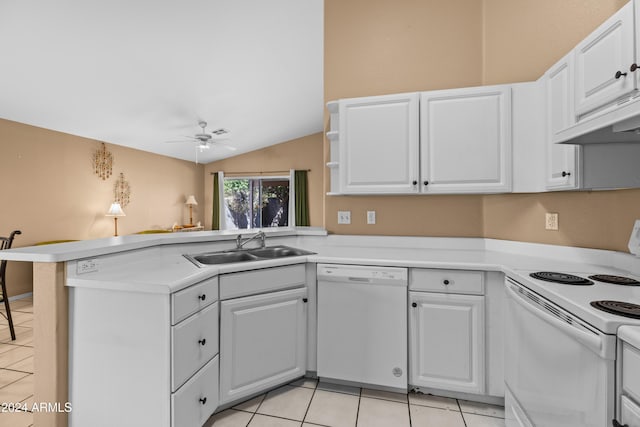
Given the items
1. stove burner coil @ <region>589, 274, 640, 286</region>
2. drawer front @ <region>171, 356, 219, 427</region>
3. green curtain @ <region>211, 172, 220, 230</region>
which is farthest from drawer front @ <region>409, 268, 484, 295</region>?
green curtain @ <region>211, 172, 220, 230</region>

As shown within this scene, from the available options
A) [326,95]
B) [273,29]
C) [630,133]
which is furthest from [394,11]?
[630,133]

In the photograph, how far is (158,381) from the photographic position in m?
1.32

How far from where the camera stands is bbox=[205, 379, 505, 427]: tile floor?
5.53ft

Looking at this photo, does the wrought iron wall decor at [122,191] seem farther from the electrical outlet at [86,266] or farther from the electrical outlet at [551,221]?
the electrical outlet at [551,221]

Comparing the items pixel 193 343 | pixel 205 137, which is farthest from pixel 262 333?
pixel 205 137

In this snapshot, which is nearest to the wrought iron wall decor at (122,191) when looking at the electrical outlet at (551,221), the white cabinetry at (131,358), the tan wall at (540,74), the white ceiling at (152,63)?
the white ceiling at (152,63)

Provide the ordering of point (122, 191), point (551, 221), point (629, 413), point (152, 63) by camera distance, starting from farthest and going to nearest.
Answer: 1. point (122, 191)
2. point (152, 63)
3. point (551, 221)
4. point (629, 413)

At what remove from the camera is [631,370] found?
2.67 ft

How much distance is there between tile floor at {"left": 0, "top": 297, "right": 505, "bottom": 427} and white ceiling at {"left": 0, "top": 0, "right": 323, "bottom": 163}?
2.77 m

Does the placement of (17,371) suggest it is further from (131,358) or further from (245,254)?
(245,254)

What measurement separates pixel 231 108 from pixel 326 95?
2.57 m

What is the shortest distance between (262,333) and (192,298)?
1.79 ft

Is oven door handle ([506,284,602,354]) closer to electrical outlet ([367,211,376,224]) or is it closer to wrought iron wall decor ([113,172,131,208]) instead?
electrical outlet ([367,211,376,224])

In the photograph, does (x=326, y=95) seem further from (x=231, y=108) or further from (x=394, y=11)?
(x=231, y=108)
